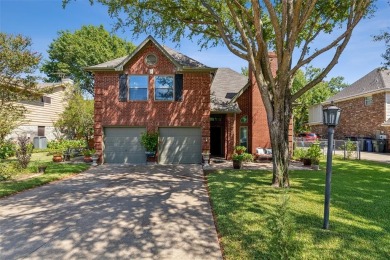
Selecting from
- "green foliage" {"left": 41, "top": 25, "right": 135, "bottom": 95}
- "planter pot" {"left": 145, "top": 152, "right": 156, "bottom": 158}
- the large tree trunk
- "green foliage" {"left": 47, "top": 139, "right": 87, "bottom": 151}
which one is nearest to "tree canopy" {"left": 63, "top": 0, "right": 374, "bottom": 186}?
the large tree trunk

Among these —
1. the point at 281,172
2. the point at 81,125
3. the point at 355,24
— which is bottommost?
the point at 281,172

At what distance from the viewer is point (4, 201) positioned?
24.9ft

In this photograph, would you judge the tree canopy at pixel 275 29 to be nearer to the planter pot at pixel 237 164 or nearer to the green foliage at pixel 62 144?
the planter pot at pixel 237 164

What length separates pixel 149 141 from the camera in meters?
14.8

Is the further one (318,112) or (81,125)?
(318,112)

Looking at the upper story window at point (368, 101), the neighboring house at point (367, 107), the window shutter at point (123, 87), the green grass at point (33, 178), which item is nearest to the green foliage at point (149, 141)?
the window shutter at point (123, 87)

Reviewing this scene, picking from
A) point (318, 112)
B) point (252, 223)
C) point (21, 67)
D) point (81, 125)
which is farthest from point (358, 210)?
point (318, 112)

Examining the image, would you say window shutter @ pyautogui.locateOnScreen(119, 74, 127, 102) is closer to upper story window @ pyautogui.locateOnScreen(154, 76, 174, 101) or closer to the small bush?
upper story window @ pyautogui.locateOnScreen(154, 76, 174, 101)

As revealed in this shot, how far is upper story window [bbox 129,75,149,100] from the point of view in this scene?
50.4 feet

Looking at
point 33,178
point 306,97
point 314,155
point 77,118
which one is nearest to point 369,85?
point 306,97

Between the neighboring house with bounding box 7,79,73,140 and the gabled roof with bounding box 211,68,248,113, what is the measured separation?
15046mm

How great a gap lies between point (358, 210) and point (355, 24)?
20.9 feet

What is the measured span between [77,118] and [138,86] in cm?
1303

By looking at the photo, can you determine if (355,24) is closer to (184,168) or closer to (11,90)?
(184,168)
